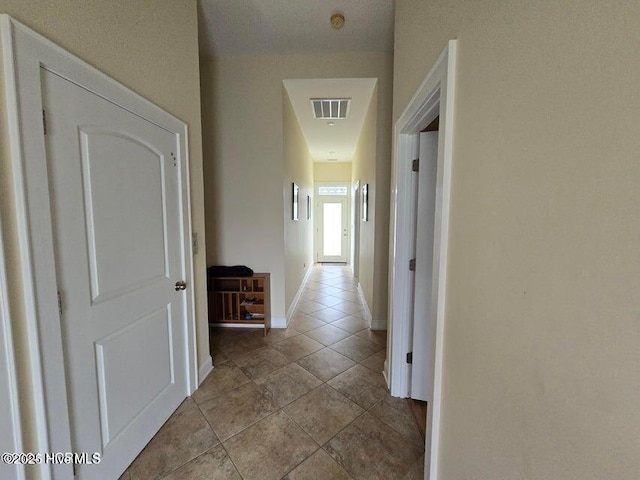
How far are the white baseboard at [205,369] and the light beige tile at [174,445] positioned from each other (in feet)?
1.01

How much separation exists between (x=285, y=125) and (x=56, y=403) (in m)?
2.90

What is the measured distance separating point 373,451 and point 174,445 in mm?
1139

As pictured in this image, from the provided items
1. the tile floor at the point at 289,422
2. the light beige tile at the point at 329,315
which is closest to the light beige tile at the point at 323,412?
the tile floor at the point at 289,422

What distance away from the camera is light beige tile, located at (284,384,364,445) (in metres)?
1.62

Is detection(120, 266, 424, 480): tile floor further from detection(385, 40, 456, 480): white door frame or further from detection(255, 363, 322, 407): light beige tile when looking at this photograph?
detection(385, 40, 456, 480): white door frame

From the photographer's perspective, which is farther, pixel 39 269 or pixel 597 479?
pixel 39 269

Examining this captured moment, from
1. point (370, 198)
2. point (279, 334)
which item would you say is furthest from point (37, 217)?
point (370, 198)

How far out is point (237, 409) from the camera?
5.92 ft

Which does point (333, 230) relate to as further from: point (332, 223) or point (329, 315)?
point (329, 315)

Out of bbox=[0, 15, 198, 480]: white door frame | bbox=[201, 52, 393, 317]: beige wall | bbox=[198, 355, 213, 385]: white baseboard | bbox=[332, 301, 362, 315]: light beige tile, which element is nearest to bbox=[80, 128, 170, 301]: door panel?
bbox=[0, 15, 198, 480]: white door frame

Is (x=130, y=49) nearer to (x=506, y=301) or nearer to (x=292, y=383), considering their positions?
(x=506, y=301)

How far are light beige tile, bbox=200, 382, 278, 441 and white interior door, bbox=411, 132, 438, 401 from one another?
1.05 m

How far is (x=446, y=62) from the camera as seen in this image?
102 cm

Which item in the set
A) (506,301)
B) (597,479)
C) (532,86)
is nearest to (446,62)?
(532,86)
